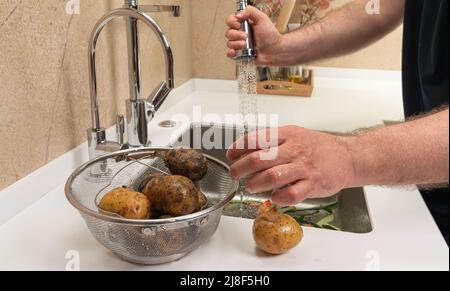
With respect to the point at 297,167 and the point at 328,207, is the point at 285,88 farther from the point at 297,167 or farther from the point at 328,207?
the point at 297,167

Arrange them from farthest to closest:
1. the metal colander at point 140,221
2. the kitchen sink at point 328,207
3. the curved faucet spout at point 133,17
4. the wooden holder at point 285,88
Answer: the wooden holder at point 285,88
the kitchen sink at point 328,207
the curved faucet spout at point 133,17
the metal colander at point 140,221

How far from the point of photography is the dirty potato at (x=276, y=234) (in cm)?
72

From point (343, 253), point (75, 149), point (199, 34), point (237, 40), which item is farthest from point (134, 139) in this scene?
point (199, 34)

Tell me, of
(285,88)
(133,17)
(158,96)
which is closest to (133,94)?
(158,96)

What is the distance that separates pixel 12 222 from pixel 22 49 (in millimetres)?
309

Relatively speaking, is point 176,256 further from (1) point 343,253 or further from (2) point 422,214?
(2) point 422,214

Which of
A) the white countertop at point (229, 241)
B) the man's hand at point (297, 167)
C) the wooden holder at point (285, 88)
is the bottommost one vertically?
the white countertop at point (229, 241)

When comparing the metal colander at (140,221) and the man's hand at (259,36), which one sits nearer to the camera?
the metal colander at (140,221)

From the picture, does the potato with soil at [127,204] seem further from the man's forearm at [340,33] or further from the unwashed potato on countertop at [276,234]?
the man's forearm at [340,33]

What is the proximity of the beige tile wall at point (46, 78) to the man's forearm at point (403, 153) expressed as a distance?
0.58 metres

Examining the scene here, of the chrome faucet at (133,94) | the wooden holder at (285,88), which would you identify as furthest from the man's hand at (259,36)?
the wooden holder at (285,88)

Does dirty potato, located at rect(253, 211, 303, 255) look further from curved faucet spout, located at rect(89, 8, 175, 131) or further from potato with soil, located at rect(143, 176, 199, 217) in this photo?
curved faucet spout, located at rect(89, 8, 175, 131)

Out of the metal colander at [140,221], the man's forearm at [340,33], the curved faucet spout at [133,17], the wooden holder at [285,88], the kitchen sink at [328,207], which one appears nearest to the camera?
the metal colander at [140,221]

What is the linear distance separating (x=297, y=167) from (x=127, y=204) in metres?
0.25
